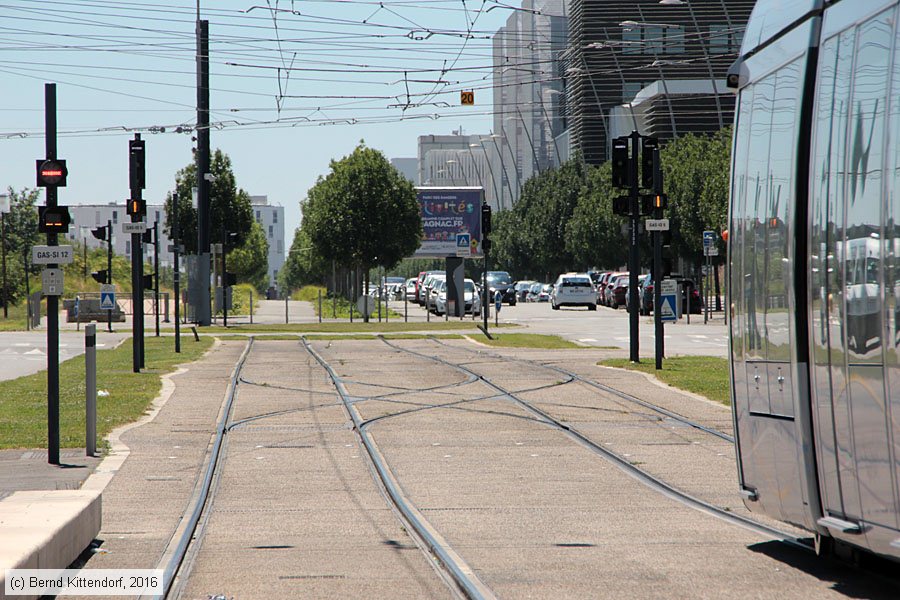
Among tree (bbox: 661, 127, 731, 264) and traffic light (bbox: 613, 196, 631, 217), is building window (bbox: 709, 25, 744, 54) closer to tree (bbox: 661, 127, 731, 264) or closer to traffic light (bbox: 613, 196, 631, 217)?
tree (bbox: 661, 127, 731, 264)

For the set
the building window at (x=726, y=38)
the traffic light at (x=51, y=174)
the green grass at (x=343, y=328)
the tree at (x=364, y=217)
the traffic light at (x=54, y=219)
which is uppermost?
the building window at (x=726, y=38)

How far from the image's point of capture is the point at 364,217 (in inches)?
2317

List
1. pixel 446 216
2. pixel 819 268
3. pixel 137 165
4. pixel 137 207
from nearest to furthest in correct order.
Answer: pixel 819 268 < pixel 137 165 < pixel 137 207 < pixel 446 216

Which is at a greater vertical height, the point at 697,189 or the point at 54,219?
the point at 697,189

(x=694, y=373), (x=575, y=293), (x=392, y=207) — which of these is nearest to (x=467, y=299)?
(x=392, y=207)

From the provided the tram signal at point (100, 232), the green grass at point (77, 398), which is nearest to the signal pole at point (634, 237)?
the green grass at point (77, 398)

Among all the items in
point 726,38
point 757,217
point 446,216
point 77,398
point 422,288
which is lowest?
point 77,398

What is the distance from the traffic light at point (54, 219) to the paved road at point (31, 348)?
44.8ft

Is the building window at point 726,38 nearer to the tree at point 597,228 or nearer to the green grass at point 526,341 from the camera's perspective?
the green grass at point 526,341

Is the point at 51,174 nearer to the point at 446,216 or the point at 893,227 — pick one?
the point at 893,227

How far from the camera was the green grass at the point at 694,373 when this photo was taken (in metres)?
19.4

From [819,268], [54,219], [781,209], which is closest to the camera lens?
[819,268]

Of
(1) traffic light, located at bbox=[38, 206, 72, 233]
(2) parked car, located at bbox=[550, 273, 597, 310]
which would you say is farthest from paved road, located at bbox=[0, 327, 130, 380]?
(2) parked car, located at bbox=[550, 273, 597, 310]

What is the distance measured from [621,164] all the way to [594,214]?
60.0 metres
